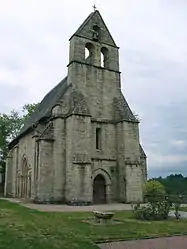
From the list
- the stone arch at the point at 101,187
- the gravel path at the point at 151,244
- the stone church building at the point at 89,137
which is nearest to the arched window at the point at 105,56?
the stone church building at the point at 89,137

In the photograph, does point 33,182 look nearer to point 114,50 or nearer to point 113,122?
point 113,122

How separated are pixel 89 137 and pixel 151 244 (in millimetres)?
16096

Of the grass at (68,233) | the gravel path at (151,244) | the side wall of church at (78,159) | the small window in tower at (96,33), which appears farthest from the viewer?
the small window in tower at (96,33)

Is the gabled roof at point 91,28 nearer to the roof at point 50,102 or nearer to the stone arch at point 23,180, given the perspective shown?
the roof at point 50,102

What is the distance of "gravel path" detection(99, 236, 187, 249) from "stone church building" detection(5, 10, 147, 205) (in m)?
13.9

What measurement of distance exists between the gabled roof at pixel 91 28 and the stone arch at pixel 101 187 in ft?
43.5

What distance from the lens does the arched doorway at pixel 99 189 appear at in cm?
2570

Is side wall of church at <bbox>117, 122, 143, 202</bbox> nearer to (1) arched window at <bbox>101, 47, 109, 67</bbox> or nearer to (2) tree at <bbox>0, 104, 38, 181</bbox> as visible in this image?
(1) arched window at <bbox>101, 47, 109, 67</bbox>

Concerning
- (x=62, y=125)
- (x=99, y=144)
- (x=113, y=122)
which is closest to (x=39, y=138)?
(x=62, y=125)

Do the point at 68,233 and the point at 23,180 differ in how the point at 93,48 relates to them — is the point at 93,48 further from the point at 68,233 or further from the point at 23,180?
the point at 68,233

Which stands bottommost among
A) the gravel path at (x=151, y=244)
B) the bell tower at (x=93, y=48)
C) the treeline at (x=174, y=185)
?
the treeline at (x=174, y=185)

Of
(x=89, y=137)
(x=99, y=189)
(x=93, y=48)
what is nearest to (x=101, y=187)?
(x=99, y=189)

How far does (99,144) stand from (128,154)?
283cm

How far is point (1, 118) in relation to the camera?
50594 millimetres
